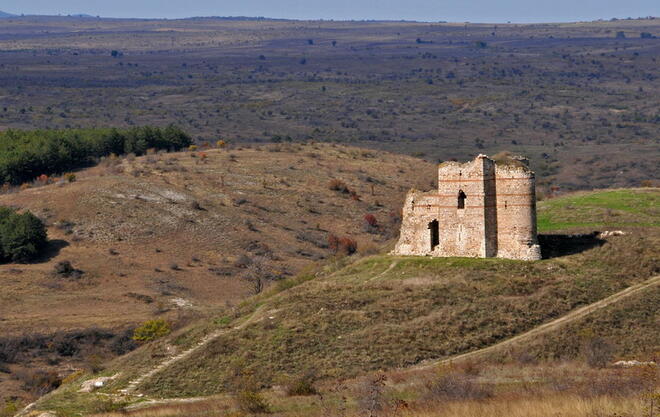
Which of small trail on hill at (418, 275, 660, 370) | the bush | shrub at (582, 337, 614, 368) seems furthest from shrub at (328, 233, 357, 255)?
shrub at (582, 337, 614, 368)

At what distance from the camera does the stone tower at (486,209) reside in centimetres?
3575

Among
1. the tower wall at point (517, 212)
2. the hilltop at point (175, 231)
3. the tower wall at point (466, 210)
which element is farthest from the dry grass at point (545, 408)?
the hilltop at point (175, 231)

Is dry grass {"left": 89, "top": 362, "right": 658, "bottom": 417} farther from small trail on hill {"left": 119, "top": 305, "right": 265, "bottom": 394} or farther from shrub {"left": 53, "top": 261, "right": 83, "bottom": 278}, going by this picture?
shrub {"left": 53, "top": 261, "right": 83, "bottom": 278}

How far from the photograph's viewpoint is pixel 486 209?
35.9 m

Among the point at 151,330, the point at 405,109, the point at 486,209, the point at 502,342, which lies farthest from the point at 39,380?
the point at 405,109

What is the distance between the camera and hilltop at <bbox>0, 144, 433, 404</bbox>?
162 ft

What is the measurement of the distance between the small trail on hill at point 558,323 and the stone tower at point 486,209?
2.99 m

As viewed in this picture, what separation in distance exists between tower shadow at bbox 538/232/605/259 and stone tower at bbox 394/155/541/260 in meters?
1.12

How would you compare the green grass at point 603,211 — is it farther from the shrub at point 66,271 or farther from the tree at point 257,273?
the shrub at point 66,271

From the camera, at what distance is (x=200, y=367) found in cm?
3172

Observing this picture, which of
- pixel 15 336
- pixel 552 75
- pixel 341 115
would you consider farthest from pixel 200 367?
pixel 552 75

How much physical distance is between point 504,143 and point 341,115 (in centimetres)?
3146

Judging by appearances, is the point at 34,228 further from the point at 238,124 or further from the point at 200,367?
the point at 238,124

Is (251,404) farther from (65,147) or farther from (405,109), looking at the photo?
(405,109)
